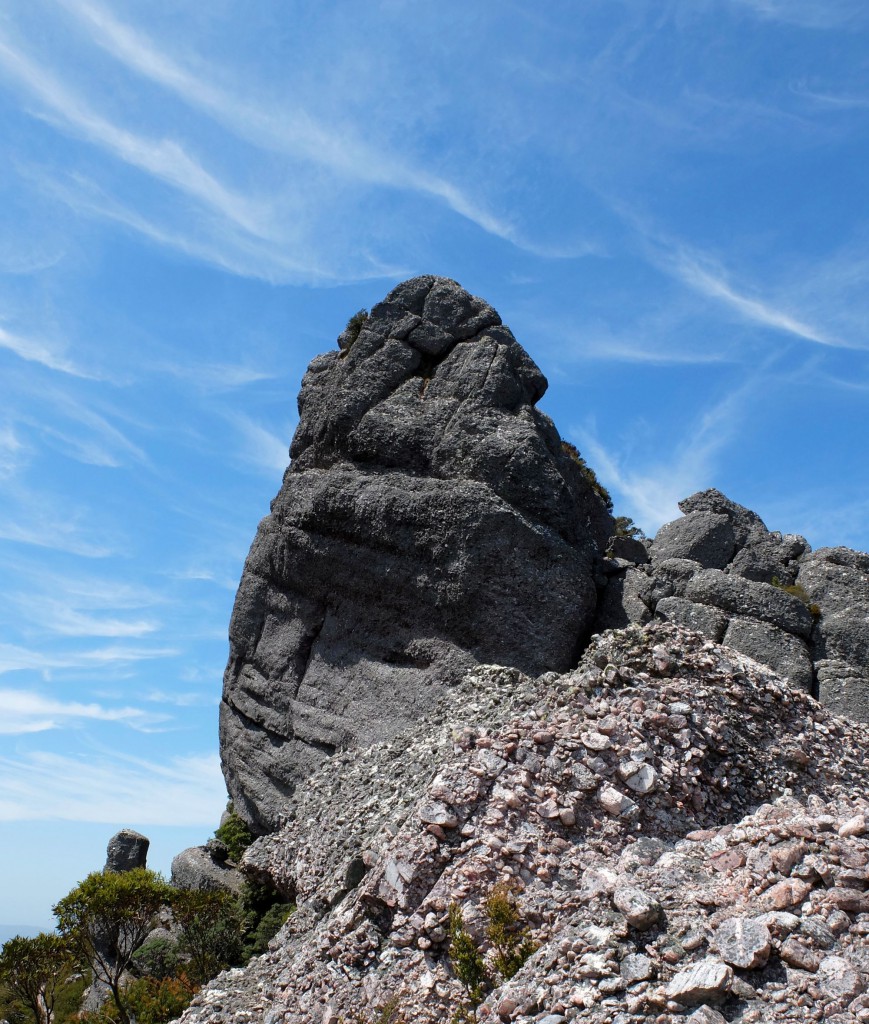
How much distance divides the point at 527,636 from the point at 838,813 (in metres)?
14.8

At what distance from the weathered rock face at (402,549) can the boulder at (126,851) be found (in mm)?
11666

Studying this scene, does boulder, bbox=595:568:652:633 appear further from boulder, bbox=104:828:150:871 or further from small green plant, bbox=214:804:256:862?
boulder, bbox=104:828:150:871

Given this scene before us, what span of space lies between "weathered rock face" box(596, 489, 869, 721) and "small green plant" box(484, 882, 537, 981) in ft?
47.7

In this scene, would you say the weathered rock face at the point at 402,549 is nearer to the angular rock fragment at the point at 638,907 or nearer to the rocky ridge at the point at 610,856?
the rocky ridge at the point at 610,856

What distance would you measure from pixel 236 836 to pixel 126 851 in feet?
40.4

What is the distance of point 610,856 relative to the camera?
15805 mm

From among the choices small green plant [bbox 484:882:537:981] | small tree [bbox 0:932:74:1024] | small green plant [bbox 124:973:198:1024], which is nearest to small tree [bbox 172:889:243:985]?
small green plant [bbox 124:973:198:1024]

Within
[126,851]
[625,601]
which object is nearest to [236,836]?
[126,851]

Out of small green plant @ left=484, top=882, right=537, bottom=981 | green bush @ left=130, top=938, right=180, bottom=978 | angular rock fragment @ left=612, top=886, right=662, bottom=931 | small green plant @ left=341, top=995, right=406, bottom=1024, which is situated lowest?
green bush @ left=130, top=938, right=180, bottom=978

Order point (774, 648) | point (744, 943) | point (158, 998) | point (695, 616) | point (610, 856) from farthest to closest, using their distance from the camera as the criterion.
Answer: point (695, 616) < point (774, 648) < point (158, 998) < point (610, 856) < point (744, 943)

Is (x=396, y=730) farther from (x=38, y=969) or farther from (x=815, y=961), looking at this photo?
(x=815, y=961)

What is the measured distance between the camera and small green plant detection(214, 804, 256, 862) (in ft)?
107

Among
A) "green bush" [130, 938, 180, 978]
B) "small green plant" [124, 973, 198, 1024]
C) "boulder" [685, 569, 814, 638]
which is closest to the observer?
"small green plant" [124, 973, 198, 1024]

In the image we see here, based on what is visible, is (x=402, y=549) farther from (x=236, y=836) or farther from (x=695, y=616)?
(x=236, y=836)
